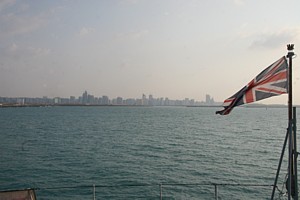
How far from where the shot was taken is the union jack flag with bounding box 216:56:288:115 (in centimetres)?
778

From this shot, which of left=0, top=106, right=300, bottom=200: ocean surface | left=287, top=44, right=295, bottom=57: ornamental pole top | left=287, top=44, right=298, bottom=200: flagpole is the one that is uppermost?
left=287, top=44, right=295, bottom=57: ornamental pole top

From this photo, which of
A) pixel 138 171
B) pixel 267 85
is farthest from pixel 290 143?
pixel 138 171

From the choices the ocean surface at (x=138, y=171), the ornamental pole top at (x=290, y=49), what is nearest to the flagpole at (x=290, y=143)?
the ornamental pole top at (x=290, y=49)

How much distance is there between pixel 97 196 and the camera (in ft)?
74.3

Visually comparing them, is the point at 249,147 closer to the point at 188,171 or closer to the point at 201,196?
Result: the point at 188,171

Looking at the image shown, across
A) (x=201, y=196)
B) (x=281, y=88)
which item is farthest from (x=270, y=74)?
(x=201, y=196)

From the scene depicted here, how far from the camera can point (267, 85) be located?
26.3 feet

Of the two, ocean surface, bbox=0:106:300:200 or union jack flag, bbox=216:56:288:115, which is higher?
union jack flag, bbox=216:56:288:115

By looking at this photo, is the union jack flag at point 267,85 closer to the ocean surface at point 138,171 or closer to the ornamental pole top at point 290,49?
the ornamental pole top at point 290,49

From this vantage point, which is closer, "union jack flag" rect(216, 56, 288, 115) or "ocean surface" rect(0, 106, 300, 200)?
"union jack flag" rect(216, 56, 288, 115)

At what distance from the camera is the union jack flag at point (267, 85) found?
7.78m

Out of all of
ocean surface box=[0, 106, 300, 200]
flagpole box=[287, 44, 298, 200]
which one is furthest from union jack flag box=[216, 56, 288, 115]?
ocean surface box=[0, 106, 300, 200]

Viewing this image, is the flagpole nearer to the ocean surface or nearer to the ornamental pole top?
the ornamental pole top

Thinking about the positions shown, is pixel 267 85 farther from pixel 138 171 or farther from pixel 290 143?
pixel 138 171
